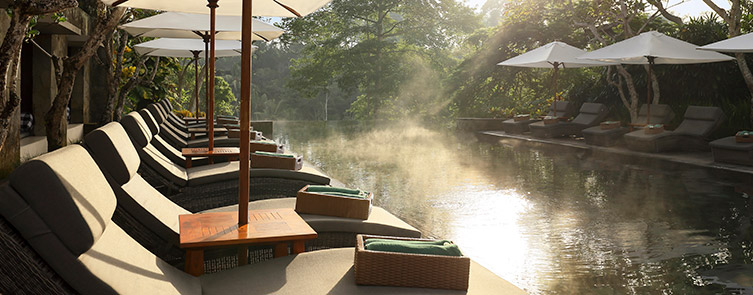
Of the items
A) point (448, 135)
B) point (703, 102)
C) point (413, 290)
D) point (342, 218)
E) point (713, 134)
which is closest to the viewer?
point (413, 290)

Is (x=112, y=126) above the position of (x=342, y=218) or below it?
above

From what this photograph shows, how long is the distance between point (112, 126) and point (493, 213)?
3992mm

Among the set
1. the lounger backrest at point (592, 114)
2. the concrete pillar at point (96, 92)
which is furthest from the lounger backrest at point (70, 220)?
the lounger backrest at point (592, 114)

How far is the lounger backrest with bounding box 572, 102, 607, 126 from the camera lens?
52.6ft

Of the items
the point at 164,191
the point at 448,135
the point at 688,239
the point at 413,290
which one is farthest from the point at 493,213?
the point at 448,135

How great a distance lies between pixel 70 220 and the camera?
1950mm

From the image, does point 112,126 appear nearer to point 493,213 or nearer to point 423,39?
point 493,213

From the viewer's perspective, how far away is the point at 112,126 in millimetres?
3480

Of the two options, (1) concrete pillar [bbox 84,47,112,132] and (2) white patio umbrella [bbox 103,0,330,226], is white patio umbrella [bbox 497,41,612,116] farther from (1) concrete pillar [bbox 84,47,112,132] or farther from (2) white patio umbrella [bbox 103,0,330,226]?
(2) white patio umbrella [bbox 103,0,330,226]

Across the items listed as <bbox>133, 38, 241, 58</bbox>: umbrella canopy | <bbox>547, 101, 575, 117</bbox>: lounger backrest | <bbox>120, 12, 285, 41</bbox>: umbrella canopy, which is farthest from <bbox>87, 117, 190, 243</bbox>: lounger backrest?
<bbox>547, 101, 575, 117</bbox>: lounger backrest

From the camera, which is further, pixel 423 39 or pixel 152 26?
pixel 423 39

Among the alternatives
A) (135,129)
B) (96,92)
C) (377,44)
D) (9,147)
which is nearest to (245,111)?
(135,129)

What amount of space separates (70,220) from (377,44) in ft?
100

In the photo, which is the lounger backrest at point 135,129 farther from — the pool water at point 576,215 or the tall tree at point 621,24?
the tall tree at point 621,24
